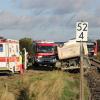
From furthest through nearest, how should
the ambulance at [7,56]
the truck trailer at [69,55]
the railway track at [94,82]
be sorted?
the truck trailer at [69,55] < the ambulance at [7,56] < the railway track at [94,82]

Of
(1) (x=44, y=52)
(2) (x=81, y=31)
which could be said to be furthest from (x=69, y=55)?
(2) (x=81, y=31)

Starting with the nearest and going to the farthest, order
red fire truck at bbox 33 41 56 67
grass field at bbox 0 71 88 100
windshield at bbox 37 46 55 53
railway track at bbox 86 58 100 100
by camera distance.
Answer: grass field at bbox 0 71 88 100 < railway track at bbox 86 58 100 100 < red fire truck at bbox 33 41 56 67 < windshield at bbox 37 46 55 53

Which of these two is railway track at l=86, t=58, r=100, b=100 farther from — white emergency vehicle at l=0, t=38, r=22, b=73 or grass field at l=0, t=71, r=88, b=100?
white emergency vehicle at l=0, t=38, r=22, b=73

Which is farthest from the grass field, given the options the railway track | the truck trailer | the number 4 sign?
the truck trailer

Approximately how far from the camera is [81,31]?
18.9 meters

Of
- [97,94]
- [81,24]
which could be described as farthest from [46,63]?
[81,24]

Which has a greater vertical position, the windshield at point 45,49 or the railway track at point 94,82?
the windshield at point 45,49

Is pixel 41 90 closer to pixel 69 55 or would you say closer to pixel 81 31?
pixel 81 31

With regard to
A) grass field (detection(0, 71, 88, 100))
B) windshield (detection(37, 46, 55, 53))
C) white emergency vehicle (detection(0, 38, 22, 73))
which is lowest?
grass field (detection(0, 71, 88, 100))

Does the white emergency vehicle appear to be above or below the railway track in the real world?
above

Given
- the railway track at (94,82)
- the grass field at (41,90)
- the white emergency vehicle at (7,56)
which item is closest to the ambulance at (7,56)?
the white emergency vehicle at (7,56)

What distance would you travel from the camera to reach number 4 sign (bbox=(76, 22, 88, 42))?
18.9 m

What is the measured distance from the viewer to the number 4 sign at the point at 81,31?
62.0 ft

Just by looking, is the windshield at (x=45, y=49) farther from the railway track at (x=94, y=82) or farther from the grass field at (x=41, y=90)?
the grass field at (x=41, y=90)
